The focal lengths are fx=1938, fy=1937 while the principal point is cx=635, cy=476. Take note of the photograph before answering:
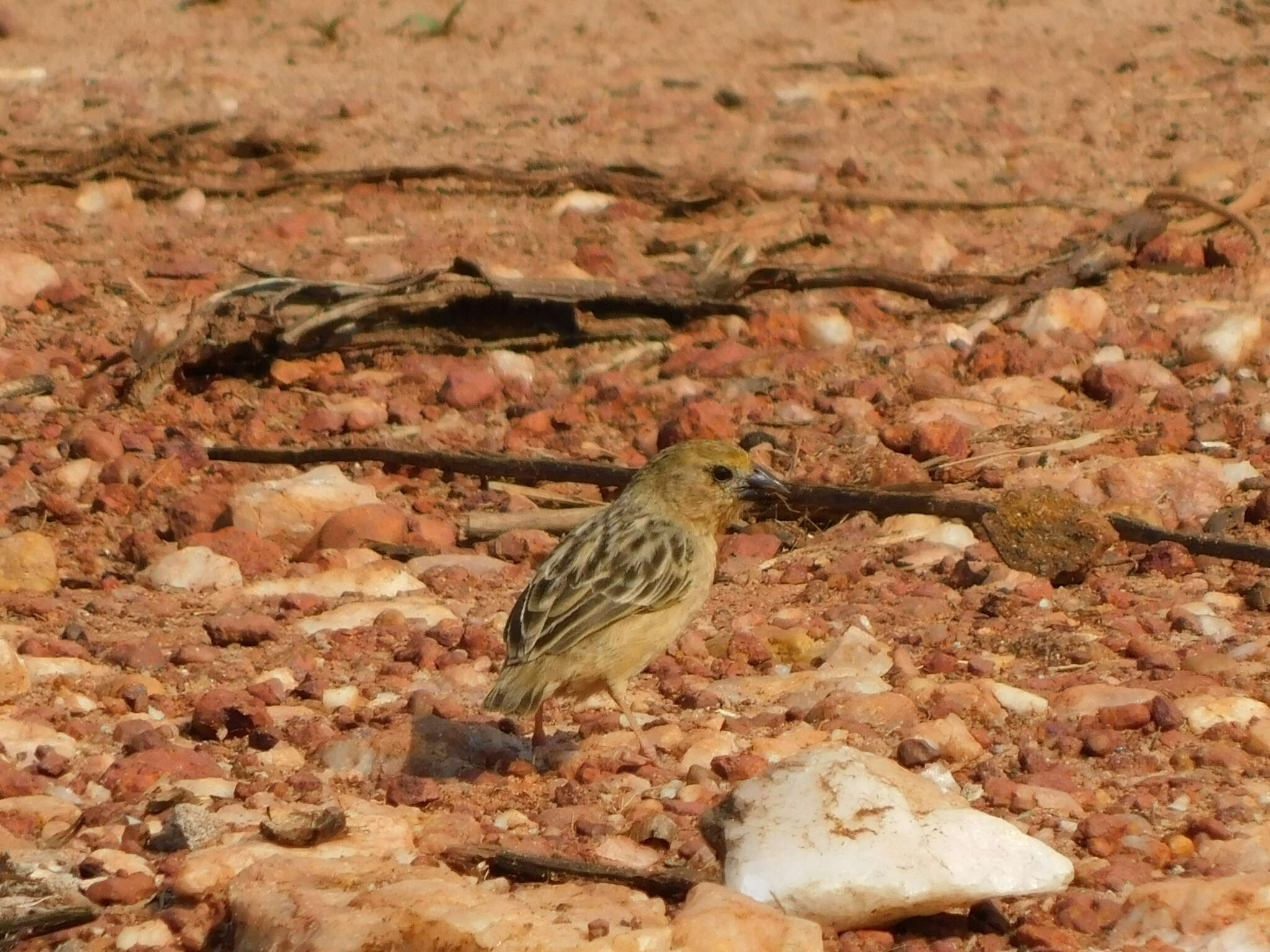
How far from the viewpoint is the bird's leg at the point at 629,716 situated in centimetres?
537

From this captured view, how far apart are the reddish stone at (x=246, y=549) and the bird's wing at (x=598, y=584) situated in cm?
125

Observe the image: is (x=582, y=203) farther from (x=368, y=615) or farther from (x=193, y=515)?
(x=368, y=615)

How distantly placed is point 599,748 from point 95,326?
14.8 feet

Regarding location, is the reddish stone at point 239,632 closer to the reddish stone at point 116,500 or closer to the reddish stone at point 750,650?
the reddish stone at point 116,500

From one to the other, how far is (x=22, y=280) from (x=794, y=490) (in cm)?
420

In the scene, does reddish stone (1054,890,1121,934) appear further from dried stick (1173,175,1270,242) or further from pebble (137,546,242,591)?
dried stick (1173,175,1270,242)

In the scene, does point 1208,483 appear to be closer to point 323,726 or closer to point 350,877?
point 323,726

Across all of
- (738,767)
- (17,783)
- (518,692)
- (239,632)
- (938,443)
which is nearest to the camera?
(17,783)

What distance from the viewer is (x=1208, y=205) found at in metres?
9.82

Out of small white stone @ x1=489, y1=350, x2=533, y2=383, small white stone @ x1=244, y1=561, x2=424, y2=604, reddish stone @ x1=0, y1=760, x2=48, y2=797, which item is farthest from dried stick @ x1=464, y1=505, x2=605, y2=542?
reddish stone @ x1=0, y1=760, x2=48, y2=797

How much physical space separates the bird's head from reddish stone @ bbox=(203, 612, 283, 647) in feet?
4.31

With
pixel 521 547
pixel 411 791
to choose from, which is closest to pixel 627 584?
pixel 411 791

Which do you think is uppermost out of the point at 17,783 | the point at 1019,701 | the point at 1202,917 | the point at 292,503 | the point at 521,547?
the point at 1202,917

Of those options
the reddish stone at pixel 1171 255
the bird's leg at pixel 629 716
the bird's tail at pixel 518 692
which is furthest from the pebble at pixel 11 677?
the reddish stone at pixel 1171 255
